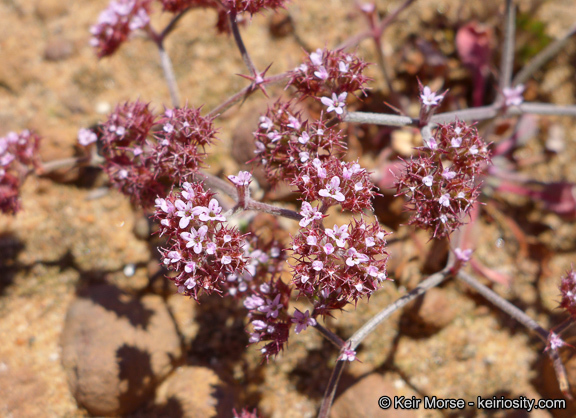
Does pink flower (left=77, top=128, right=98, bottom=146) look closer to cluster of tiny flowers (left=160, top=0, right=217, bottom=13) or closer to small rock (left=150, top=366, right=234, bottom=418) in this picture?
cluster of tiny flowers (left=160, top=0, right=217, bottom=13)

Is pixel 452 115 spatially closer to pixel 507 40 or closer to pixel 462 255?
pixel 462 255

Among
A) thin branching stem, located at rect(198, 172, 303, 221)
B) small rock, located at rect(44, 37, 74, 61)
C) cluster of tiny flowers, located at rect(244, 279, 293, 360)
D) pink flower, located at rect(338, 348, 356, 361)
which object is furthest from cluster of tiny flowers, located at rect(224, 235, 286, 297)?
small rock, located at rect(44, 37, 74, 61)

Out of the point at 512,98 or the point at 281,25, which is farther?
the point at 281,25

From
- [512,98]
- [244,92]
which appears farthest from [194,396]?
[512,98]

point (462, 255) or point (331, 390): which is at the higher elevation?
point (462, 255)

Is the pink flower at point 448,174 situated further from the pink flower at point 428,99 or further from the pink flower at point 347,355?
the pink flower at point 347,355

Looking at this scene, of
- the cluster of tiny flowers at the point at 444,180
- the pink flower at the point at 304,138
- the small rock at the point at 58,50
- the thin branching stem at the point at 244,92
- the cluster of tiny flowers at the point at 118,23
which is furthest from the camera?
the small rock at the point at 58,50

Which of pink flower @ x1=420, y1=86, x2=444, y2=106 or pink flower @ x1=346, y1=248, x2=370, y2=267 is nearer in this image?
pink flower @ x1=346, y1=248, x2=370, y2=267

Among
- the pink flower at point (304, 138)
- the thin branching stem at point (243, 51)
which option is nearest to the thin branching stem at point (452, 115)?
the pink flower at point (304, 138)
